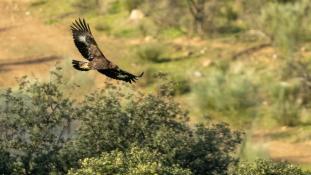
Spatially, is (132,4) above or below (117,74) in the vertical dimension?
above

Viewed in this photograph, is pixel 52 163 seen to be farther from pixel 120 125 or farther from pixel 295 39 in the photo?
pixel 295 39

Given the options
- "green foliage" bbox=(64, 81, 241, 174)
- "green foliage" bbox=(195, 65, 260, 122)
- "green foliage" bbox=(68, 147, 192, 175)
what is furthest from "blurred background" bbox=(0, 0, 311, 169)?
"green foliage" bbox=(68, 147, 192, 175)

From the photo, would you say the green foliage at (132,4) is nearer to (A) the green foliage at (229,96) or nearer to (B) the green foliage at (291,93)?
(B) the green foliage at (291,93)

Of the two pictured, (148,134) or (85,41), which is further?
(148,134)

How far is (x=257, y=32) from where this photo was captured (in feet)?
120

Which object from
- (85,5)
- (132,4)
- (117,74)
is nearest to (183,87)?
(132,4)

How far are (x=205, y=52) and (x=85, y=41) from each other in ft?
71.2

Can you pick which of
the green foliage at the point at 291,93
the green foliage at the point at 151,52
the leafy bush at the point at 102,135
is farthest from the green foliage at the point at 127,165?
the green foliage at the point at 151,52

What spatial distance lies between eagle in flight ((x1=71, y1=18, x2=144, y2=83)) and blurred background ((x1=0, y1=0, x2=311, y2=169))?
10190 millimetres

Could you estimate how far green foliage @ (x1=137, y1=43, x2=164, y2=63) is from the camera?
115 ft

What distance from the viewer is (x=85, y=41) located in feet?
48.3

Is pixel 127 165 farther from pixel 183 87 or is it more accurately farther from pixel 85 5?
pixel 85 5

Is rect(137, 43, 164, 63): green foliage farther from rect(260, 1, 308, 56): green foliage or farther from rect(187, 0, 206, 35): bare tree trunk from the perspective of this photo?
→ rect(260, 1, 308, 56): green foliage

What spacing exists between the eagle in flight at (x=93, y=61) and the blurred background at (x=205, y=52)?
10190 mm
